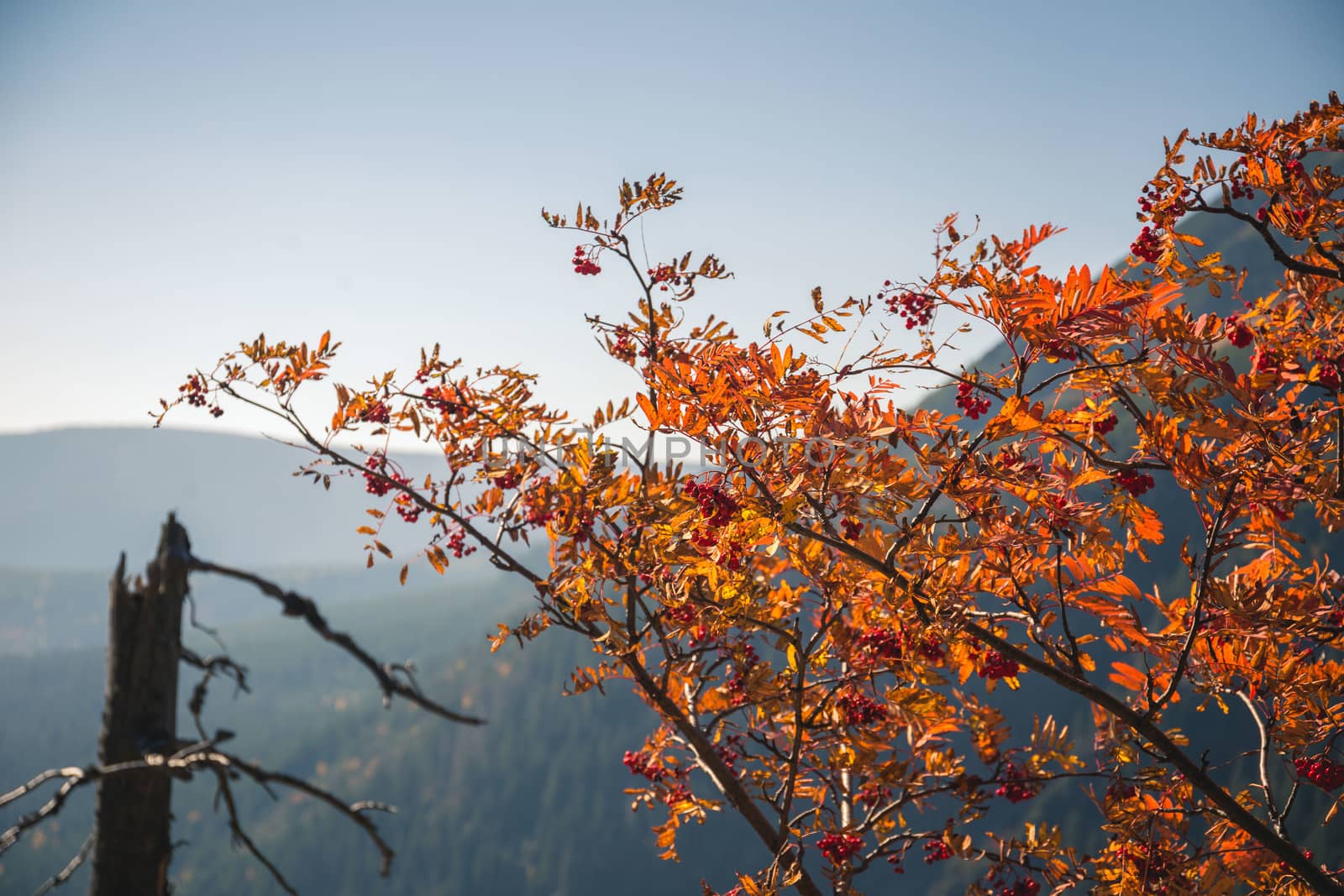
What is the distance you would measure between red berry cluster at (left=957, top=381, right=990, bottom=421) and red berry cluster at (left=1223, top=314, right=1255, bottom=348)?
4.17 feet

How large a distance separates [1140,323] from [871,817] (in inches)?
112

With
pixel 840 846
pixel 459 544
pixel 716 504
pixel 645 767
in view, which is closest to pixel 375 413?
pixel 459 544

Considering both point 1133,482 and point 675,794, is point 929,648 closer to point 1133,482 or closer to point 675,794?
point 1133,482

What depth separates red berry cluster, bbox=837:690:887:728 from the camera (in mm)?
4430

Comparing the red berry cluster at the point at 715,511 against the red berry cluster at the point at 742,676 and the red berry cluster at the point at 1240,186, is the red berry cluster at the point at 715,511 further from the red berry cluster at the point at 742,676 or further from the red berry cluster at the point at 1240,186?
the red berry cluster at the point at 1240,186

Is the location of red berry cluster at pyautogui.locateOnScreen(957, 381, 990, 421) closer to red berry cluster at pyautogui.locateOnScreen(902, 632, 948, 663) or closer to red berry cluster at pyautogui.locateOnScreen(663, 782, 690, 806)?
red berry cluster at pyautogui.locateOnScreen(902, 632, 948, 663)

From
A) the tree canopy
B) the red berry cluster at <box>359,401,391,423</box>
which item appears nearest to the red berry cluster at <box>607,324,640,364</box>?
the tree canopy

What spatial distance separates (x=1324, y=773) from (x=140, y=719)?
594cm

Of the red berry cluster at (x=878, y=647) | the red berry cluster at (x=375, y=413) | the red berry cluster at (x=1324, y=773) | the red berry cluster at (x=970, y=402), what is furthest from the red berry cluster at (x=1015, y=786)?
the red berry cluster at (x=375, y=413)

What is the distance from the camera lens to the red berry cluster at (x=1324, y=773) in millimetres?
4074

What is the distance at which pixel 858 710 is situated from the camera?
4.46 metres

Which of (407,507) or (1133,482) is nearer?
(1133,482)

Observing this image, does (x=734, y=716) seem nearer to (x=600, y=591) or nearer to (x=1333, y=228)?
(x=600, y=591)

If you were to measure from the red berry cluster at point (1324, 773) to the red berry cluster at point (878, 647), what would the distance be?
6.78 ft
